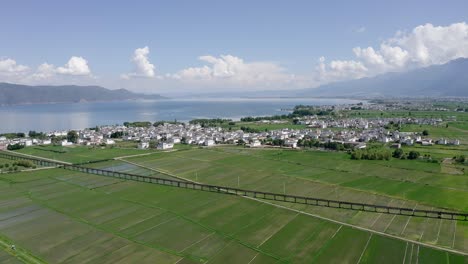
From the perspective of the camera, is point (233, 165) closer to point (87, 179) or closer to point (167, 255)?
point (87, 179)

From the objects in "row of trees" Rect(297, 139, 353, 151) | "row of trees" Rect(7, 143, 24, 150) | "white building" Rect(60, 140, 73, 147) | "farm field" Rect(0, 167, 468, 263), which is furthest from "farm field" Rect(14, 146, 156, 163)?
"row of trees" Rect(297, 139, 353, 151)

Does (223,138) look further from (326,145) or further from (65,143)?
(65,143)

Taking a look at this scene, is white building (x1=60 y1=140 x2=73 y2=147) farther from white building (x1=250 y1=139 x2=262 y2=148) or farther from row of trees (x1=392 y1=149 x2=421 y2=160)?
row of trees (x1=392 y1=149 x2=421 y2=160)

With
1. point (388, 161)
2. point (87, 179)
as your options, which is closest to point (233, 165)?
point (87, 179)

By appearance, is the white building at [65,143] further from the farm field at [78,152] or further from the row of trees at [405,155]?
the row of trees at [405,155]

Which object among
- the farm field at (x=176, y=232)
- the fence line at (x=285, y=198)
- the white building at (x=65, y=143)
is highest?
the white building at (x=65, y=143)

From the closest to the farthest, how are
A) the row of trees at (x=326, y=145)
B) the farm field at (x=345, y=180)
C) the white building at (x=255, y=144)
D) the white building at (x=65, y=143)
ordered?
the farm field at (x=345, y=180)
the row of trees at (x=326, y=145)
the white building at (x=255, y=144)
the white building at (x=65, y=143)

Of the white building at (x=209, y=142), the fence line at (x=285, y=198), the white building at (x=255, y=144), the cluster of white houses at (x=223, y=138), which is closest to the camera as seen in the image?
the fence line at (x=285, y=198)

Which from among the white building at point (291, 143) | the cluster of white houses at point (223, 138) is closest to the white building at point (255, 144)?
the cluster of white houses at point (223, 138)
